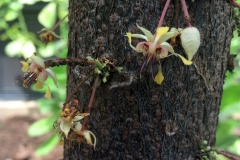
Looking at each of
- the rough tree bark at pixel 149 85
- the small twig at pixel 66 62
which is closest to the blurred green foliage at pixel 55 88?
the rough tree bark at pixel 149 85

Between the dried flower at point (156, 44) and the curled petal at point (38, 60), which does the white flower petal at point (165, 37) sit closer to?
the dried flower at point (156, 44)

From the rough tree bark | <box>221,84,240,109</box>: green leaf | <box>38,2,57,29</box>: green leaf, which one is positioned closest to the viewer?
the rough tree bark

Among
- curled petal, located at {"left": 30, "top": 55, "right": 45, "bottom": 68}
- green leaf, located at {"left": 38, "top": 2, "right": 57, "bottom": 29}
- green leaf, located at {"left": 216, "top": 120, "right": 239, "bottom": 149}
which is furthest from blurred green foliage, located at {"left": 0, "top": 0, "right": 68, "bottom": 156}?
curled petal, located at {"left": 30, "top": 55, "right": 45, "bottom": 68}

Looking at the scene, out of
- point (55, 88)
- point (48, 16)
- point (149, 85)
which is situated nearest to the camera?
point (149, 85)

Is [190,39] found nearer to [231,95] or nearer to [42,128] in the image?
[231,95]

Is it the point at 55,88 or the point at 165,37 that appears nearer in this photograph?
the point at 165,37

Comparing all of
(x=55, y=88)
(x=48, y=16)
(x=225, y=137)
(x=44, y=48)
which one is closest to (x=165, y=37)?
(x=225, y=137)

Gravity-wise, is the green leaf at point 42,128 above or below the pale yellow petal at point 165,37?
below

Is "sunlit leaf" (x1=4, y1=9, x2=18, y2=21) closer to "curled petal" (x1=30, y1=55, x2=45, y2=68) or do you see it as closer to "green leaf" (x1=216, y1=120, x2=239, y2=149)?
"green leaf" (x1=216, y1=120, x2=239, y2=149)

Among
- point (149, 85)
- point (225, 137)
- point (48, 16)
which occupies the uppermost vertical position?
point (48, 16)
